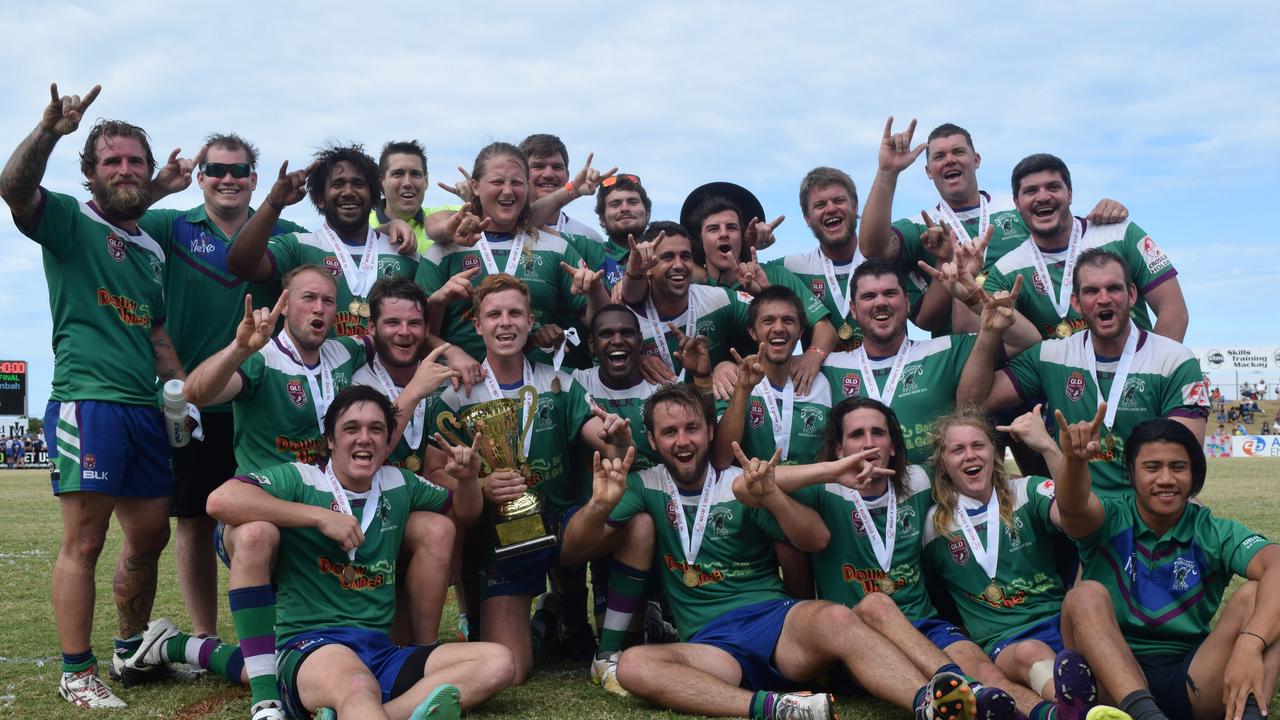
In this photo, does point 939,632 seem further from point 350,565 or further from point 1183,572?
point 350,565

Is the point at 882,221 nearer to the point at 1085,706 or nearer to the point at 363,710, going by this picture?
the point at 1085,706

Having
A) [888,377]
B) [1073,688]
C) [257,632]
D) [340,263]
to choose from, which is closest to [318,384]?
[340,263]

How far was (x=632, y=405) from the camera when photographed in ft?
19.5

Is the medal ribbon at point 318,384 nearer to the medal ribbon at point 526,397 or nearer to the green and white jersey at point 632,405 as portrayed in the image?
the medal ribbon at point 526,397

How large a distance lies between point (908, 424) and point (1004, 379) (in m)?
0.62

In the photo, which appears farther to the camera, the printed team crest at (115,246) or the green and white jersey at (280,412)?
the printed team crest at (115,246)

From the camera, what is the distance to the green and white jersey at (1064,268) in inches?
247

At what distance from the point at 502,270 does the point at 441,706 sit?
9.49 ft

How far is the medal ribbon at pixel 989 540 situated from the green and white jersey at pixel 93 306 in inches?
160

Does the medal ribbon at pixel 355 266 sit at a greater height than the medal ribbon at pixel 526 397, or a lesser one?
greater

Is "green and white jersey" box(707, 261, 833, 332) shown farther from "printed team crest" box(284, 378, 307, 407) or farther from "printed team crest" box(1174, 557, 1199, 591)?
"printed team crest" box(284, 378, 307, 407)

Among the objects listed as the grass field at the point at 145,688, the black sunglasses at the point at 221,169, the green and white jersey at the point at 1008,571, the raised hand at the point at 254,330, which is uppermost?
the black sunglasses at the point at 221,169

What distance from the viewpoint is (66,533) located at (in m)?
5.17

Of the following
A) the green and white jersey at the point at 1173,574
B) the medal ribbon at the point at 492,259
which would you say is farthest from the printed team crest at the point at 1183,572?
the medal ribbon at the point at 492,259
